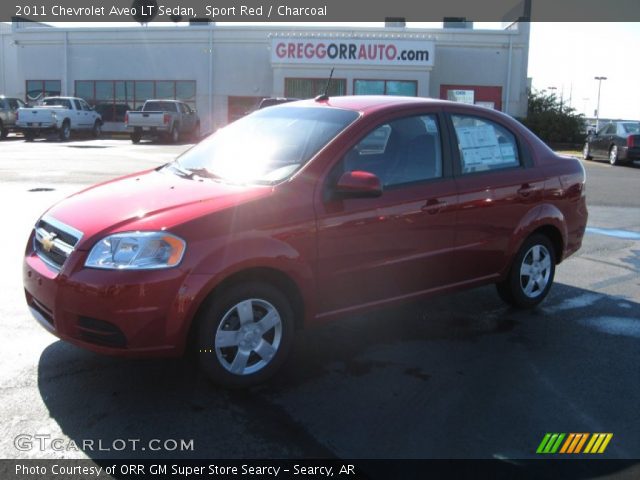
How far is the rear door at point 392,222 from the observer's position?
4.22m

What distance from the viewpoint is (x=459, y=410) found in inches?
149

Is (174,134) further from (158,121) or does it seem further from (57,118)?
(57,118)

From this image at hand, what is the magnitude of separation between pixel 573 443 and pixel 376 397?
43.6 inches

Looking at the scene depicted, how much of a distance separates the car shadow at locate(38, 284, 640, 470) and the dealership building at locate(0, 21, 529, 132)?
27988 mm

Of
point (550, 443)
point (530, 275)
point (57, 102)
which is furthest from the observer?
point (57, 102)

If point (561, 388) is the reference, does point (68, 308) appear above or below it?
above

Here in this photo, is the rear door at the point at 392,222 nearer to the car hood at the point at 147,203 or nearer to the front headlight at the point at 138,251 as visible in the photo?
the car hood at the point at 147,203

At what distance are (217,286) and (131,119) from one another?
24987 mm

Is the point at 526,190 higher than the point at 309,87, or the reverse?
the point at 309,87

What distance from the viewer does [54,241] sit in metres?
3.95

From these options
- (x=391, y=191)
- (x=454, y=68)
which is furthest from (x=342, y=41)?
(x=391, y=191)

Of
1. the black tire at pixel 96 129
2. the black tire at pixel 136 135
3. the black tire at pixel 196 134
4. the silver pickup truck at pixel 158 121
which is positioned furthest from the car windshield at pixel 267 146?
the black tire at pixel 96 129

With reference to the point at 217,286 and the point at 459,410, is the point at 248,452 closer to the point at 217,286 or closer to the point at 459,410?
the point at 217,286

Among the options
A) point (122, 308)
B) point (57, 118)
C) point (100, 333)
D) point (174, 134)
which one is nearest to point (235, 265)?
point (122, 308)
